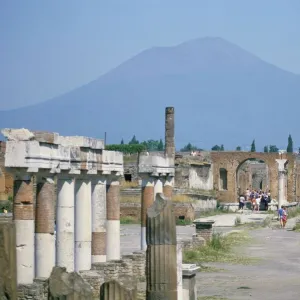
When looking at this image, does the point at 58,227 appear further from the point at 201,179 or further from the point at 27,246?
the point at 201,179

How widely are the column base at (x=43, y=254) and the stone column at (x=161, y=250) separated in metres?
6.28

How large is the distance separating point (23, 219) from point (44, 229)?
1.83 ft

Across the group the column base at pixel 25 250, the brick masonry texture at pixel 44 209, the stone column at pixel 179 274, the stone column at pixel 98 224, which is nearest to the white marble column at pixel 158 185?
the stone column at pixel 98 224

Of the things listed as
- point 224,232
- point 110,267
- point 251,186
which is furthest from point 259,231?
point 251,186

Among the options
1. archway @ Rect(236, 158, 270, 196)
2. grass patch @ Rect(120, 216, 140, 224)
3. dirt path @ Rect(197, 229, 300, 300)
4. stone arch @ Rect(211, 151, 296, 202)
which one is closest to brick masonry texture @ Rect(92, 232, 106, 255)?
dirt path @ Rect(197, 229, 300, 300)

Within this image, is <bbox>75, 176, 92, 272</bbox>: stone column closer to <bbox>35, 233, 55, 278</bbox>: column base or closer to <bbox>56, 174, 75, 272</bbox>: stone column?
<bbox>56, 174, 75, 272</bbox>: stone column

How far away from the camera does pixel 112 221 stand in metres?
23.8

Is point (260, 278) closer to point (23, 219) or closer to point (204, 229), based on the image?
point (204, 229)

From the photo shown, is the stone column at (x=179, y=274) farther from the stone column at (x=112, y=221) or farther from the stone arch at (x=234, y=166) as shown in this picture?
the stone arch at (x=234, y=166)

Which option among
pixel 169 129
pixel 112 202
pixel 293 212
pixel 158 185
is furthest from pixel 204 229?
pixel 169 129

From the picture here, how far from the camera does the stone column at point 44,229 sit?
18.5 metres

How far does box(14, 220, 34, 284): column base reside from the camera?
18.1 metres

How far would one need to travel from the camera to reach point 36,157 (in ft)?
59.4

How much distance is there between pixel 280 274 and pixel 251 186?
2227 inches
